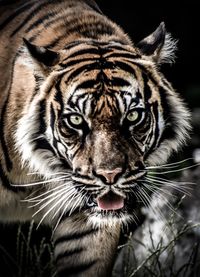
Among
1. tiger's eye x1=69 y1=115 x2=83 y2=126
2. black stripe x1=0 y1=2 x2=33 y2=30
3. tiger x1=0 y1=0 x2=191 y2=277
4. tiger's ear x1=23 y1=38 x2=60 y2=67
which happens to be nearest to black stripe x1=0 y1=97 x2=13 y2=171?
tiger x1=0 y1=0 x2=191 y2=277

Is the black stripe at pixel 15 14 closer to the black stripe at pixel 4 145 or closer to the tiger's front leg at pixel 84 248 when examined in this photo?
the black stripe at pixel 4 145

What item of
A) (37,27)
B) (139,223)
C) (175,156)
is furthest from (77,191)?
(175,156)

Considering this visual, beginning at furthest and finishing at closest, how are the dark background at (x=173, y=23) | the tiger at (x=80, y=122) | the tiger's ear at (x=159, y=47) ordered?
1. the dark background at (x=173, y=23)
2. the tiger's ear at (x=159, y=47)
3. the tiger at (x=80, y=122)

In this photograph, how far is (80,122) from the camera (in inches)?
115

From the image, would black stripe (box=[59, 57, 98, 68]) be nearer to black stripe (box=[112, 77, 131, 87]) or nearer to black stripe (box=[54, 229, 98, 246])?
black stripe (box=[112, 77, 131, 87])

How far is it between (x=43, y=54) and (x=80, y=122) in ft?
0.99

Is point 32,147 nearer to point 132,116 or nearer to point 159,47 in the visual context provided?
point 132,116

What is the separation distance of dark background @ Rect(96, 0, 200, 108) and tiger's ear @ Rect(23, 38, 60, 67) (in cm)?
232

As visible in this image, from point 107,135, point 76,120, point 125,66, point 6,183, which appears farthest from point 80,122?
point 6,183

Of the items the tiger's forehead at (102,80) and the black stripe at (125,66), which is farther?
the black stripe at (125,66)

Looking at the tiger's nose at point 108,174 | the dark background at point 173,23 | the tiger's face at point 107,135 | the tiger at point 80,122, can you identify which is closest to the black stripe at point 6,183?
the tiger at point 80,122

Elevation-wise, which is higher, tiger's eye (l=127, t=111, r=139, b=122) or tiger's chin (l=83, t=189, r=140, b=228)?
tiger's eye (l=127, t=111, r=139, b=122)

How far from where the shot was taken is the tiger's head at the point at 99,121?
2893mm

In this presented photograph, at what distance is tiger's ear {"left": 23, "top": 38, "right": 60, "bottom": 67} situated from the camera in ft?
9.86
